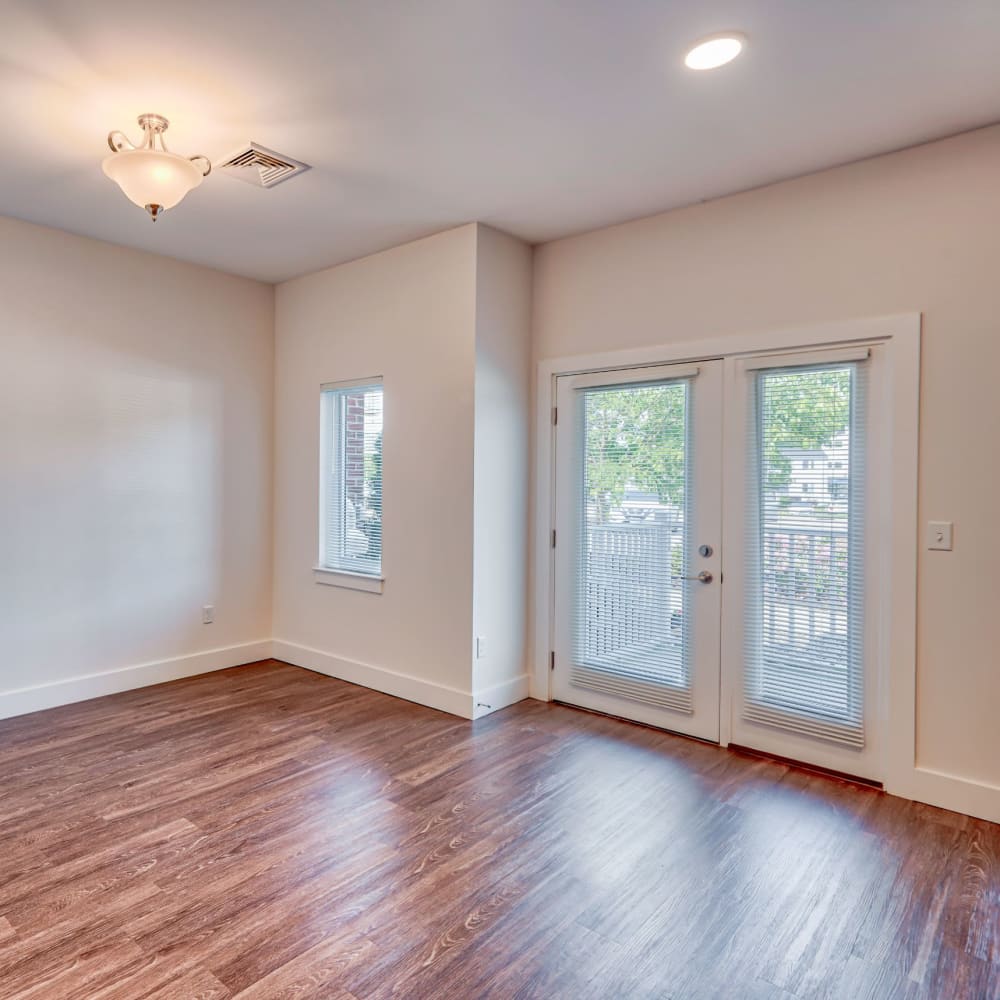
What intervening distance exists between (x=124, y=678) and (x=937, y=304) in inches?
192

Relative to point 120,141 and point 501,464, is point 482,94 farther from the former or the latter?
point 501,464

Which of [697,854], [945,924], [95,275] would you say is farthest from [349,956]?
[95,275]

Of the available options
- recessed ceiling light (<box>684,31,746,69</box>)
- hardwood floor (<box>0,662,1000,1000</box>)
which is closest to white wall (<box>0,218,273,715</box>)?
hardwood floor (<box>0,662,1000,1000</box>)

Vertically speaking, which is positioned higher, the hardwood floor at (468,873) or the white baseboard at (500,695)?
the white baseboard at (500,695)

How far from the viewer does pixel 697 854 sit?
2469 millimetres

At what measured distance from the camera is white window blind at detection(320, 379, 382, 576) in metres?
4.50

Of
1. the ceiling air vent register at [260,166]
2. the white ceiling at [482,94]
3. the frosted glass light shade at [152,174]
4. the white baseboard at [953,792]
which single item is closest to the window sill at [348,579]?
the white ceiling at [482,94]

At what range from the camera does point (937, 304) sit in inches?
111

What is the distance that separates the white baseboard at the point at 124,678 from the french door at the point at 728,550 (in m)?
2.39

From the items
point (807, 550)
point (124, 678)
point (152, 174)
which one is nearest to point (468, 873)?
point (807, 550)

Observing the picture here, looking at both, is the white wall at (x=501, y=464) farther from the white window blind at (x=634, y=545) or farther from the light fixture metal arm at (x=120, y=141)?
the light fixture metal arm at (x=120, y=141)

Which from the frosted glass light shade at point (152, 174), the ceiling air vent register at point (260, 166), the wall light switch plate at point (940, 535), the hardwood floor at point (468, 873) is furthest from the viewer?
the ceiling air vent register at point (260, 166)

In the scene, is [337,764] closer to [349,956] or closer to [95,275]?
[349,956]

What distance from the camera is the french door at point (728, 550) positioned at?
120 inches
